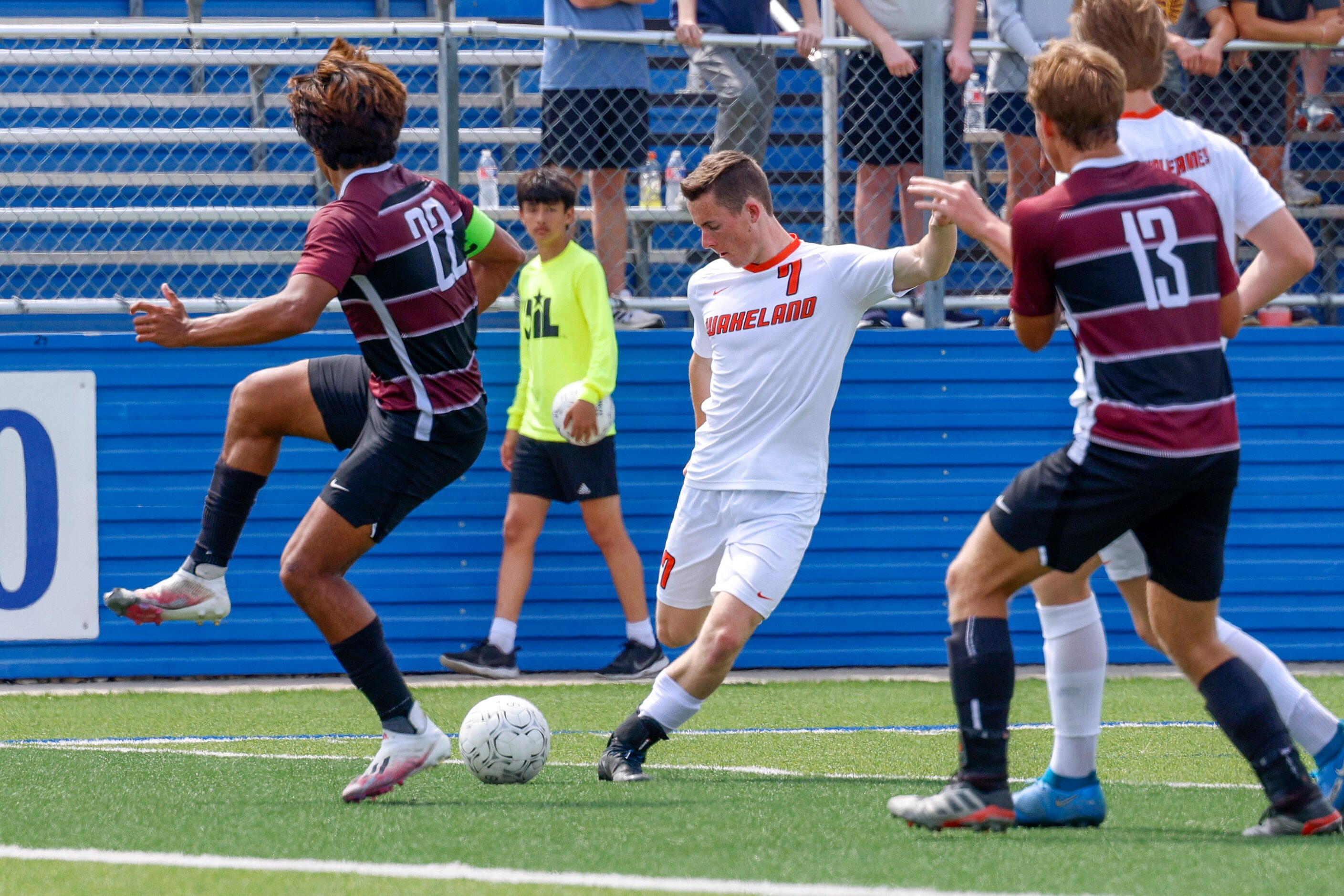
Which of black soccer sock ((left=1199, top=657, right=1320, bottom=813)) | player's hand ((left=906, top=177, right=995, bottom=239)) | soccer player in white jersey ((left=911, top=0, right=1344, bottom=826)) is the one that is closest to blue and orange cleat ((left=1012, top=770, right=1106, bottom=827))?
soccer player in white jersey ((left=911, top=0, right=1344, bottom=826))

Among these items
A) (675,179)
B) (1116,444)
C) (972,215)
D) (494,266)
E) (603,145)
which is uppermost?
(603,145)

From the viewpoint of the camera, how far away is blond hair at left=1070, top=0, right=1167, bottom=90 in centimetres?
413

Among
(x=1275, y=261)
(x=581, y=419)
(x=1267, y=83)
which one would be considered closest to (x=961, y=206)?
(x=1275, y=261)

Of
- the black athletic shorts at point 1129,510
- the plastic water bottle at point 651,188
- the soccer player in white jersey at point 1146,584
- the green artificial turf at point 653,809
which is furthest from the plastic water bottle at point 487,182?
the black athletic shorts at point 1129,510

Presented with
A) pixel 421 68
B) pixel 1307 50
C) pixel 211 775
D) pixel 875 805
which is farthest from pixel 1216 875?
pixel 421 68

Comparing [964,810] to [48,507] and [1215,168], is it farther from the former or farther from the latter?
[48,507]

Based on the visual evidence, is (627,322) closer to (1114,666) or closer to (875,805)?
(1114,666)

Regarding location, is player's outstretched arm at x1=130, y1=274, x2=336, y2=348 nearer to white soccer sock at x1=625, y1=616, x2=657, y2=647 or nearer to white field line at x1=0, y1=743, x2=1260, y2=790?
white field line at x1=0, y1=743, x2=1260, y2=790

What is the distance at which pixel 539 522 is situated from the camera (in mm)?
8094

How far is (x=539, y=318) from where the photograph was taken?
812 centimetres

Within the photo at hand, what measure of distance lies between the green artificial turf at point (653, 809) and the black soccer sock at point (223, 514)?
75 cm

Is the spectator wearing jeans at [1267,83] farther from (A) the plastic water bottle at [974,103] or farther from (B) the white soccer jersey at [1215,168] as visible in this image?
(B) the white soccer jersey at [1215,168]

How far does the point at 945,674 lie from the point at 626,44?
3.77 metres

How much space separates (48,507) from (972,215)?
5.86 m
